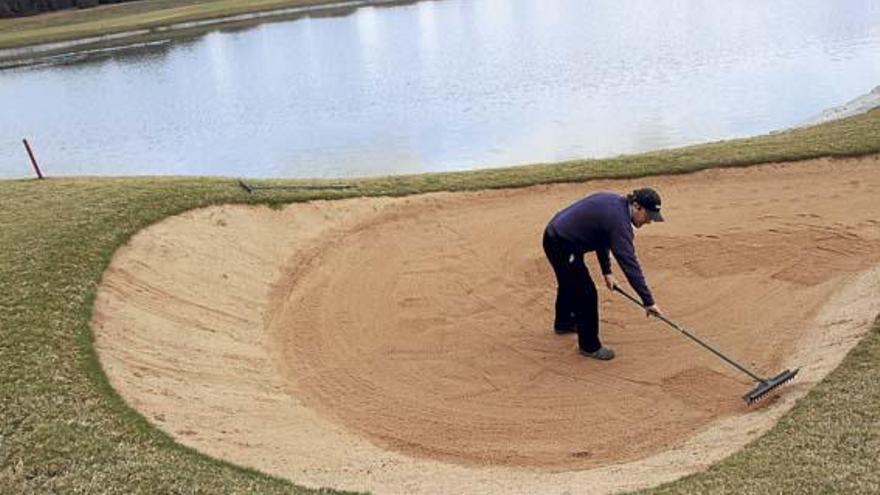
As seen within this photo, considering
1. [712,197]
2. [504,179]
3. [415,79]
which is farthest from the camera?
[415,79]

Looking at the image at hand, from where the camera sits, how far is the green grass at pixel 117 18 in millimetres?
73562

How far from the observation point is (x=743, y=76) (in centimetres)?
3228

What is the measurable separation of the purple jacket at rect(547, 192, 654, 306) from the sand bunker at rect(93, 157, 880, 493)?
5.07ft

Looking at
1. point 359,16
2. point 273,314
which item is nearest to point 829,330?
point 273,314

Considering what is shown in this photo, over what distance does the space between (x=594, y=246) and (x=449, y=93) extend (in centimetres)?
2684

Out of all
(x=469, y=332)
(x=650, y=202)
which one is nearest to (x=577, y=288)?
(x=650, y=202)

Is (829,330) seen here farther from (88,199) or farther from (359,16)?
(359,16)

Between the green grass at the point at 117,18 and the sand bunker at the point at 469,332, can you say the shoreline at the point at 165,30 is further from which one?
the sand bunker at the point at 469,332

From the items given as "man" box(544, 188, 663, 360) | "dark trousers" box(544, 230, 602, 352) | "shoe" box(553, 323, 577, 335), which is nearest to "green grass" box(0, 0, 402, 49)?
"shoe" box(553, 323, 577, 335)

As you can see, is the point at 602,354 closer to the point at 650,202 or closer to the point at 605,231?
the point at 605,231

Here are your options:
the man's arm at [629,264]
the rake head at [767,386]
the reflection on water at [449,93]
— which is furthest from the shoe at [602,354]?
the reflection on water at [449,93]

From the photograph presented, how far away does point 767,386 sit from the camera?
8695mm

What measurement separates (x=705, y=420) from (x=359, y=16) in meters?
67.8

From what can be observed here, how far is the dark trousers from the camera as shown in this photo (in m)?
9.81
